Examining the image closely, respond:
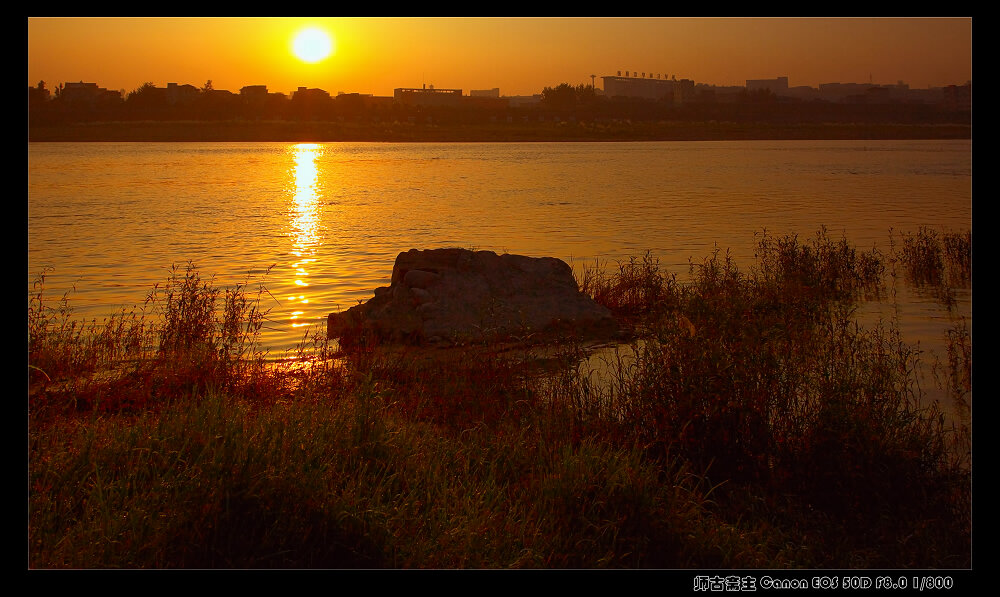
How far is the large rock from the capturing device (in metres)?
10.7

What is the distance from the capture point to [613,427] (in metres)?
6.68

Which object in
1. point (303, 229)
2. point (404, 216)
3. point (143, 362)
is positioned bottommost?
point (143, 362)

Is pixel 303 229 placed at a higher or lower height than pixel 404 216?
lower

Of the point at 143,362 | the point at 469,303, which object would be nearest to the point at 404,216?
the point at 469,303

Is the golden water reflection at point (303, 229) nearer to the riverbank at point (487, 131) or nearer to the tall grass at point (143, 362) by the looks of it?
the tall grass at point (143, 362)

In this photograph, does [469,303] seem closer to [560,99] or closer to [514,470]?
[514,470]

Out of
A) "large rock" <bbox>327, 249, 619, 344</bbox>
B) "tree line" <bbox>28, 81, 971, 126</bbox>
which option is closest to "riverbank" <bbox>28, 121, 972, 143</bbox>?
"tree line" <bbox>28, 81, 971, 126</bbox>

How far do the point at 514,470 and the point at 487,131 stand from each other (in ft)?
307

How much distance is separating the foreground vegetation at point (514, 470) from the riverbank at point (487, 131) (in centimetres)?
8901

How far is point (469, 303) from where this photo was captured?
36.4 feet

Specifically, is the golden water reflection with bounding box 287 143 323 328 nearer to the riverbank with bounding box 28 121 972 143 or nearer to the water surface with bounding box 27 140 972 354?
the water surface with bounding box 27 140 972 354

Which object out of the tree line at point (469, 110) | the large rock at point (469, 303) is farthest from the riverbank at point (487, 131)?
the large rock at point (469, 303)

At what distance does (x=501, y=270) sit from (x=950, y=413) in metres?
5.86
